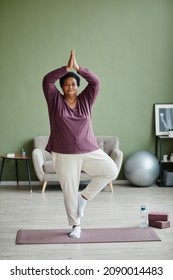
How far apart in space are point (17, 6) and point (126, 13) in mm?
1523

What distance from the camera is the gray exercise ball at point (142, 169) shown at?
6715 mm

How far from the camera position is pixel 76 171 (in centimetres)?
418

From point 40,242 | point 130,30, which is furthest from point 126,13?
point 40,242

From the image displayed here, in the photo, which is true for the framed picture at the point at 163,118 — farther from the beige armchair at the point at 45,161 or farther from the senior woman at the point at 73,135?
the senior woman at the point at 73,135

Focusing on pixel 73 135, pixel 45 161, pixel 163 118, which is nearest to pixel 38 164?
pixel 45 161

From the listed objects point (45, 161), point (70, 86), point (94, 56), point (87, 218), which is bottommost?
point (87, 218)

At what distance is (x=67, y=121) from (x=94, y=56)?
3.16 metres

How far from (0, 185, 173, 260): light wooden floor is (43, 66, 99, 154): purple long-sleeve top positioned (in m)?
0.81

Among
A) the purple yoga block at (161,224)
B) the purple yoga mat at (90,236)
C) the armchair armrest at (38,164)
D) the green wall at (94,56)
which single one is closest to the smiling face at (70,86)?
the purple yoga mat at (90,236)

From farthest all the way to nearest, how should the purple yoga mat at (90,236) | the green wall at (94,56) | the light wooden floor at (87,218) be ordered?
the green wall at (94,56) < the purple yoga mat at (90,236) < the light wooden floor at (87,218)

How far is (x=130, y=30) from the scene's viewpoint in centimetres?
707

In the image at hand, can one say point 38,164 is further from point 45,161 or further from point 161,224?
point 161,224

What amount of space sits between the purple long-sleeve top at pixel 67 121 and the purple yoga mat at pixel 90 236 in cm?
76
